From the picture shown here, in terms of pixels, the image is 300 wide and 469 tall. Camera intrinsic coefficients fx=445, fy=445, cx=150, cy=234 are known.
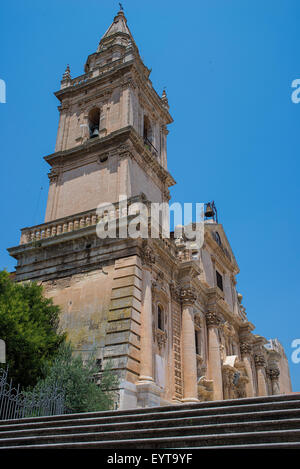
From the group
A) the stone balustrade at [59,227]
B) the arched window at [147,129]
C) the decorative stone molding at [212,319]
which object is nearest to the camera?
the stone balustrade at [59,227]

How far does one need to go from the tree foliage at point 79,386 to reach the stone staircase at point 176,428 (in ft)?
11.1

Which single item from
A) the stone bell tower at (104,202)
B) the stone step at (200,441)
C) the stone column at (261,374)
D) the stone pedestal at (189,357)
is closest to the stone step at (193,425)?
the stone step at (200,441)

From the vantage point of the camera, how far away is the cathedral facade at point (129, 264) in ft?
53.7

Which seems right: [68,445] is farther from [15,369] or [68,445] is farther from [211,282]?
[211,282]

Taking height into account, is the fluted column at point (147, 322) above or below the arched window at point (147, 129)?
below

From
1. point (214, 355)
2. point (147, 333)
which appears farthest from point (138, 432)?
point (214, 355)

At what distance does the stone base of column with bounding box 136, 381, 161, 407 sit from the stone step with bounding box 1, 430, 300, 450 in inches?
261

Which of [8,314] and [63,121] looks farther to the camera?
[63,121]

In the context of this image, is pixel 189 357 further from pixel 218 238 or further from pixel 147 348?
pixel 218 238

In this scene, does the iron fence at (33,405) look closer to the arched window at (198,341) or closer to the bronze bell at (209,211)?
the arched window at (198,341)

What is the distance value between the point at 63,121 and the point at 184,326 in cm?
1457

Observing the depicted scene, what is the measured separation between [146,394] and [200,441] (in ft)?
25.0
